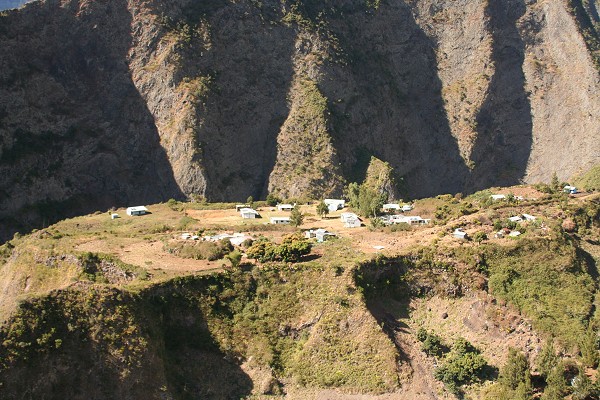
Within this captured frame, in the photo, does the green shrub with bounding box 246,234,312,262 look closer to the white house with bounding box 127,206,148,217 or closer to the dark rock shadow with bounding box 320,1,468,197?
the white house with bounding box 127,206,148,217

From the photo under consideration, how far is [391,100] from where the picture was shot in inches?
4289

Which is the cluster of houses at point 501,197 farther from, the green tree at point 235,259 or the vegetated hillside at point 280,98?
the green tree at point 235,259

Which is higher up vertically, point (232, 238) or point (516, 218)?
point (232, 238)

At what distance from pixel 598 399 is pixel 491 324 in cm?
850

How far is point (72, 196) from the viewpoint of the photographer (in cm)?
8544

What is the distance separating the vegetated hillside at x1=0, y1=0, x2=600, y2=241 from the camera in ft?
289

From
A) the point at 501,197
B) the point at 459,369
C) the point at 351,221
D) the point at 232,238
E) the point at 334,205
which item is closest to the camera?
the point at 459,369

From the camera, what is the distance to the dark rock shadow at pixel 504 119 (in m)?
109

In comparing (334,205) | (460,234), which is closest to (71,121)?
(334,205)

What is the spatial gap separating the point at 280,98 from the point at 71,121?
1120 inches

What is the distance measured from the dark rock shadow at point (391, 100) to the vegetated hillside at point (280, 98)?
256 mm

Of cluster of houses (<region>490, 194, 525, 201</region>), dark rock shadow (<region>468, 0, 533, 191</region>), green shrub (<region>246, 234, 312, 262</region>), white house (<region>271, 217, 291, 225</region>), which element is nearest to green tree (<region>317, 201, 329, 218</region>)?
white house (<region>271, 217, 291, 225</region>)

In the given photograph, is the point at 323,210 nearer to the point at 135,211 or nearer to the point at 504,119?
the point at 135,211

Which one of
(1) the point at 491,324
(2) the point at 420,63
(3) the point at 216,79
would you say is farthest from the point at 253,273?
(2) the point at 420,63
